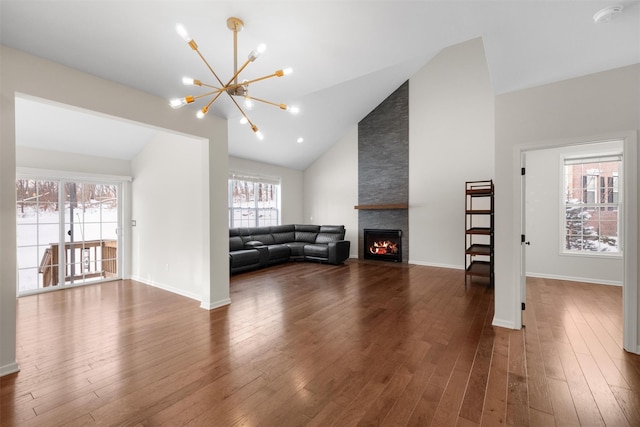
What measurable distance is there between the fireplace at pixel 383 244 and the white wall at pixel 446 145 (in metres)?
0.34

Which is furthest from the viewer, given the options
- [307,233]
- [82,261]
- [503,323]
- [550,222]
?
[307,233]

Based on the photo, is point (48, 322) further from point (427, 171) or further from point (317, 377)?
point (427, 171)

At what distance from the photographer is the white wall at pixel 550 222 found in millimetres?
4902

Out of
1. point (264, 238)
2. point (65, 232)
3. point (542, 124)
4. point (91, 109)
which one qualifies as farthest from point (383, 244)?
point (65, 232)

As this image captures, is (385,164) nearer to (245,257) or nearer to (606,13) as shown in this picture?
(245,257)

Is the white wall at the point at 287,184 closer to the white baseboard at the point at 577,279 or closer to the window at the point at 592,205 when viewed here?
the white baseboard at the point at 577,279

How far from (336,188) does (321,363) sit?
6271mm

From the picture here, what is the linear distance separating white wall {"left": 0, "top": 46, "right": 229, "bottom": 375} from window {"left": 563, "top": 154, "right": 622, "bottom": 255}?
5958 mm

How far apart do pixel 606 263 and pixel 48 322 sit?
809cm

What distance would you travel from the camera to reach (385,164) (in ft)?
24.1

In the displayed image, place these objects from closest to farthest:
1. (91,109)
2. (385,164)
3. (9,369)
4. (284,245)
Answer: (9,369), (91,109), (284,245), (385,164)

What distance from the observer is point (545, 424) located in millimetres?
1678

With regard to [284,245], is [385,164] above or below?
above

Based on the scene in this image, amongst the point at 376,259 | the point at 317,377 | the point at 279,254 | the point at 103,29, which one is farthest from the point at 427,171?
the point at 103,29
